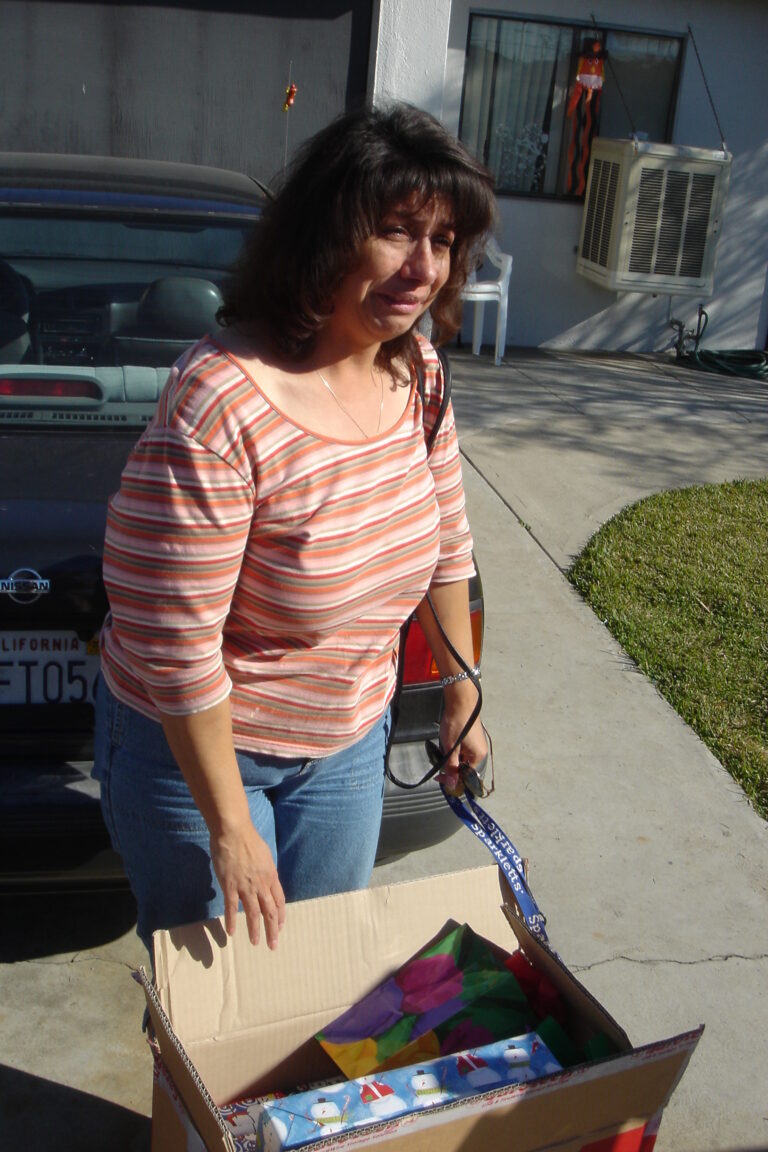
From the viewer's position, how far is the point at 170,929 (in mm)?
1774

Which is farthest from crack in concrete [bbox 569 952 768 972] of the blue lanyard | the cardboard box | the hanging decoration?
the hanging decoration

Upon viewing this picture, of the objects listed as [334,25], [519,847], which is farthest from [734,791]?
[334,25]

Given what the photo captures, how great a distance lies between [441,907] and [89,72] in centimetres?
762

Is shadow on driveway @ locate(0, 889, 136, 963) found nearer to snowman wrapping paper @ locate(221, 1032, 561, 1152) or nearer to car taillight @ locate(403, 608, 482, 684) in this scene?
car taillight @ locate(403, 608, 482, 684)

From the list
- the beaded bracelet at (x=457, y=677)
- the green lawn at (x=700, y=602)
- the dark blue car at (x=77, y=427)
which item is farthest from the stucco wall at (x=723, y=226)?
the beaded bracelet at (x=457, y=677)

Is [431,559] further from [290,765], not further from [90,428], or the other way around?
[90,428]

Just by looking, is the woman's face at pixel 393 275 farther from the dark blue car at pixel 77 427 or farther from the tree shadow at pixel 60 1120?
the tree shadow at pixel 60 1120

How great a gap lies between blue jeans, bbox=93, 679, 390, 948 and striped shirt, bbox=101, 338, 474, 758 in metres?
0.05

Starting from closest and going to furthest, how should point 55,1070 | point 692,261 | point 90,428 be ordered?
point 55,1070 < point 90,428 < point 692,261

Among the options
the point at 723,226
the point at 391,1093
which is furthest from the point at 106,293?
the point at 723,226

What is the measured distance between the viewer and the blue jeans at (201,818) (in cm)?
180

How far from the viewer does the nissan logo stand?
2.37 meters

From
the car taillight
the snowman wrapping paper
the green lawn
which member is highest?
the car taillight

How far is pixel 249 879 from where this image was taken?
1712 mm
